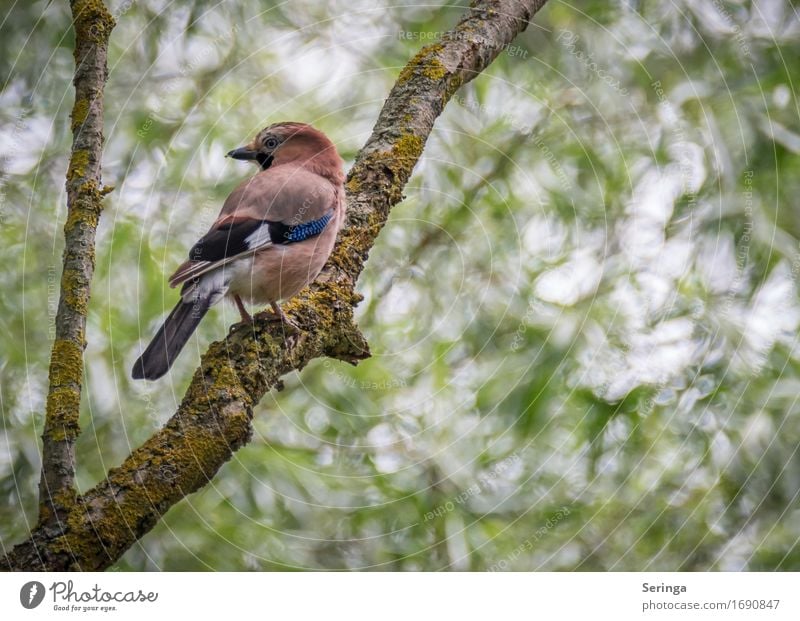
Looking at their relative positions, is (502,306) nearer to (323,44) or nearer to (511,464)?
(511,464)

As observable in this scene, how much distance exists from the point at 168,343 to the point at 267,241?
2.36ft

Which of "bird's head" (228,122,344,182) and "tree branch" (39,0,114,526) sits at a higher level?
"bird's head" (228,122,344,182)

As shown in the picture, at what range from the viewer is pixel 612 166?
4.61m

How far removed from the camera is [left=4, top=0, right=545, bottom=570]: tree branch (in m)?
2.30

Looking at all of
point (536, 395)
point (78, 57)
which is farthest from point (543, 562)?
point (78, 57)

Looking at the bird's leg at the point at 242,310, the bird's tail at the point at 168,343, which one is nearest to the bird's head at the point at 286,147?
the bird's leg at the point at 242,310

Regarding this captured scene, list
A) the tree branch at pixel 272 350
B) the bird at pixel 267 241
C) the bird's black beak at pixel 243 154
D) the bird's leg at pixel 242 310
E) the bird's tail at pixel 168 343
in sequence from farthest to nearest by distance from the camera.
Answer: the bird's black beak at pixel 243 154, the bird's leg at pixel 242 310, the bird at pixel 267 241, the bird's tail at pixel 168 343, the tree branch at pixel 272 350

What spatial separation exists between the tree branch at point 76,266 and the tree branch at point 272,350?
10cm

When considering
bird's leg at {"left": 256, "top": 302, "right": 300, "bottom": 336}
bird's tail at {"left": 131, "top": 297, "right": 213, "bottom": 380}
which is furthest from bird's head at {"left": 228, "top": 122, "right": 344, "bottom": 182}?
bird's tail at {"left": 131, "top": 297, "right": 213, "bottom": 380}

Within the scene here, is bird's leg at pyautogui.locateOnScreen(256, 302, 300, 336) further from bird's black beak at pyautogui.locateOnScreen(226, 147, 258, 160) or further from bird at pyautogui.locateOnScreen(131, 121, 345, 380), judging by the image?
bird's black beak at pyautogui.locateOnScreen(226, 147, 258, 160)

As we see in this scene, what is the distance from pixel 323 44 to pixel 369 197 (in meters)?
1.05

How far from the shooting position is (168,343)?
9.40 feet

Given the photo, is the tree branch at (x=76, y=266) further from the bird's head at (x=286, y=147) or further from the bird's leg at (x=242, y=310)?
the bird's head at (x=286, y=147)

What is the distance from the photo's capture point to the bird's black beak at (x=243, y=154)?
3.80 metres
